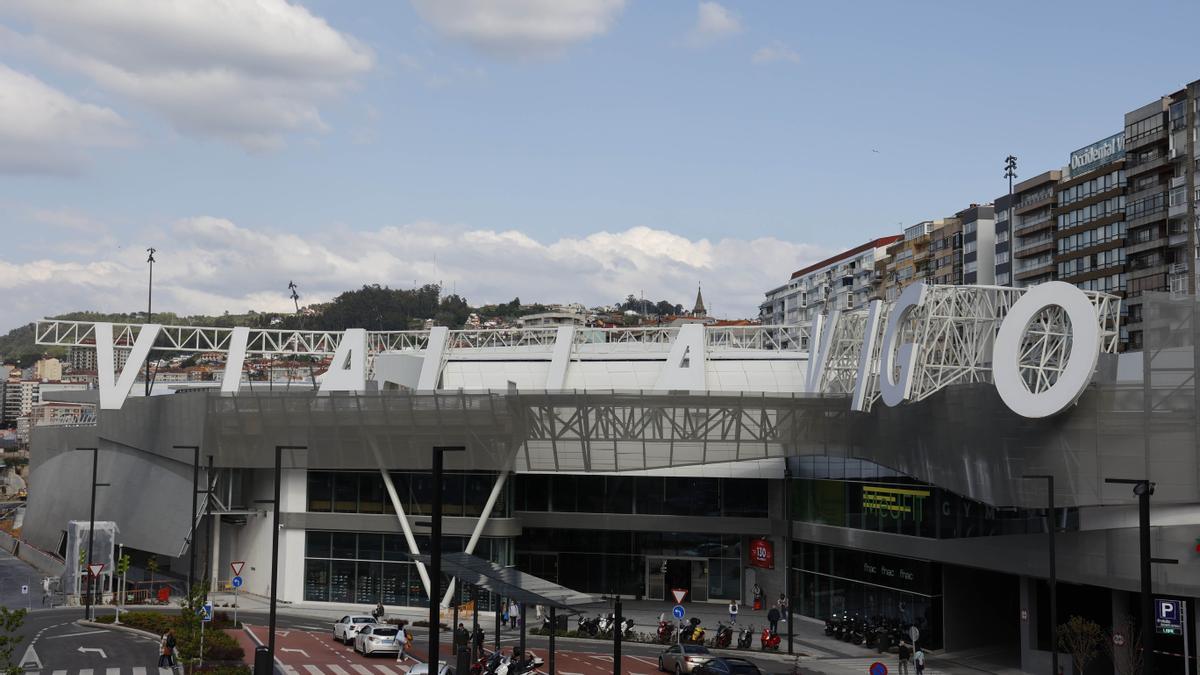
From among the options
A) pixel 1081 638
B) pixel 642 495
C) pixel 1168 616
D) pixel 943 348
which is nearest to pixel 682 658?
pixel 1081 638

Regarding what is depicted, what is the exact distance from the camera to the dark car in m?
39.8

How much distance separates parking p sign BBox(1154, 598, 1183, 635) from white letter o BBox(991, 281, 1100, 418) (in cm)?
708

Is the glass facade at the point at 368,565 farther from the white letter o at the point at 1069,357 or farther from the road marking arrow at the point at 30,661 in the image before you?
the white letter o at the point at 1069,357

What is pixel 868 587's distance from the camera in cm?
5716

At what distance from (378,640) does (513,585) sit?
1644 centimetres

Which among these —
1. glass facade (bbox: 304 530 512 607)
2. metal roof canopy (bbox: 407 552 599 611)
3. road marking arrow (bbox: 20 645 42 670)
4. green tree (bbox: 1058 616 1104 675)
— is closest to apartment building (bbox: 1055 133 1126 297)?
glass facade (bbox: 304 530 512 607)

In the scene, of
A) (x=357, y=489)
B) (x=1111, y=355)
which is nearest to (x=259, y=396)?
(x=357, y=489)

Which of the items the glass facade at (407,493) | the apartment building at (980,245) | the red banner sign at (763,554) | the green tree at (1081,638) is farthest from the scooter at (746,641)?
the apartment building at (980,245)

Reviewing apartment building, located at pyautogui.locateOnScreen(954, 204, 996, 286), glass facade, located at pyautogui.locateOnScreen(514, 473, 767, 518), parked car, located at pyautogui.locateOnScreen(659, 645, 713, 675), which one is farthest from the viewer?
apartment building, located at pyautogui.locateOnScreen(954, 204, 996, 286)

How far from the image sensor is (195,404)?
68.8 metres

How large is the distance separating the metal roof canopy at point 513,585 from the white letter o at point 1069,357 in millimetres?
15580

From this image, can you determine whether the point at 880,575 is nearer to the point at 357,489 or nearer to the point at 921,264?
the point at 357,489

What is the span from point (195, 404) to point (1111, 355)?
47673 mm

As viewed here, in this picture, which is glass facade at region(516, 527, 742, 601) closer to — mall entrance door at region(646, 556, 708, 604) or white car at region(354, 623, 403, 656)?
mall entrance door at region(646, 556, 708, 604)
